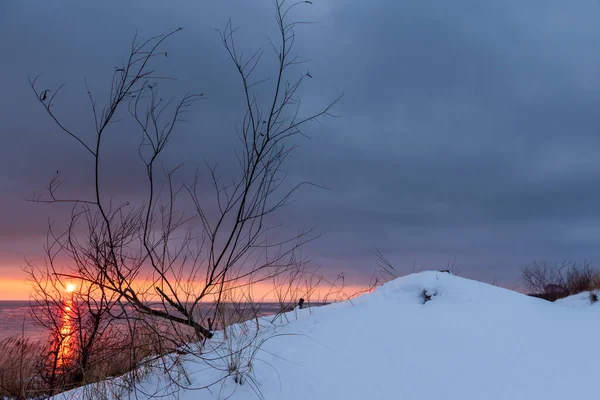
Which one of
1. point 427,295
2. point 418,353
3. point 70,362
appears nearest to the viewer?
point 418,353

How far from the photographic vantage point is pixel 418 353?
2.47 metres

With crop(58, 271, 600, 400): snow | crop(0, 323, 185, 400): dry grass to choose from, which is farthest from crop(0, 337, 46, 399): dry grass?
crop(58, 271, 600, 400): snow

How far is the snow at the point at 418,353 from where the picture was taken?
2.20 m

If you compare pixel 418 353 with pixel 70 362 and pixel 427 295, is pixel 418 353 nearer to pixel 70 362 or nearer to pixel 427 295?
pixel 427 295

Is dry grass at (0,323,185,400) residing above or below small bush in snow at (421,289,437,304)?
below

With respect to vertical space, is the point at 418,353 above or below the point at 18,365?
above

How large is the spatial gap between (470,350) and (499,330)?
40 centimetres

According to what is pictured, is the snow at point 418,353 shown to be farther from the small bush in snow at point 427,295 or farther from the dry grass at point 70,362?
the dry grass at point 70,362

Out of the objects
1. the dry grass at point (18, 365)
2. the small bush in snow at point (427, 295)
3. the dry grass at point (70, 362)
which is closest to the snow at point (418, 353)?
the small bush in snow at point (427, 295)

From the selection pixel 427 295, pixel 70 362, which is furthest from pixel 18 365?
pixel 427 295

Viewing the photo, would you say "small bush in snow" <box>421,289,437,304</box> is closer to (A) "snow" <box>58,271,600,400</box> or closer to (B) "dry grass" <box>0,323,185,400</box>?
(A) "snow" <box>58,271,600,400</box>

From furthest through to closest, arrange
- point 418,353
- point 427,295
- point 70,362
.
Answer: point 70,362 → point 427,295 → point 418,353

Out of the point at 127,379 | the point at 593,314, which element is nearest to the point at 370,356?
the point at 127,379

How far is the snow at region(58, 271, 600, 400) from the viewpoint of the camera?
2.20 meters
